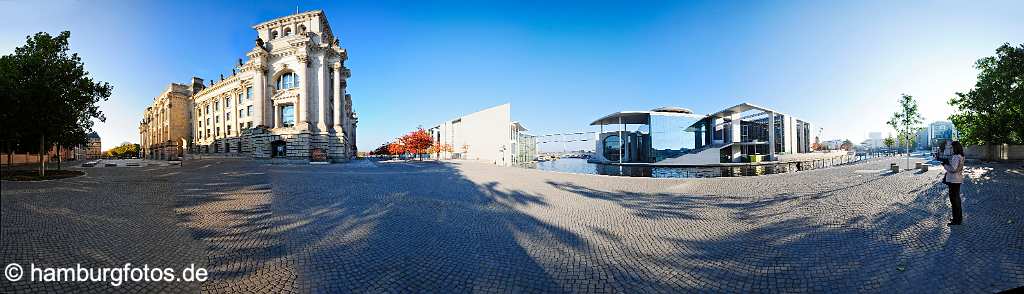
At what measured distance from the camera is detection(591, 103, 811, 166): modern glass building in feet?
125

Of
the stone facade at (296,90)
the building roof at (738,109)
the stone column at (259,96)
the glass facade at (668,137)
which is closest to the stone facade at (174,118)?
the stone column at (259,96)

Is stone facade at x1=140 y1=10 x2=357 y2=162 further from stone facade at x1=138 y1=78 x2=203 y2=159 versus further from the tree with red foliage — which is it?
stone facade at x1=138 y1=78 x2=203 y2=159

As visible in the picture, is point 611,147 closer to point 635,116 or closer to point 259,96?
point 635,116

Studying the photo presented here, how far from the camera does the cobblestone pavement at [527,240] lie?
3.66m

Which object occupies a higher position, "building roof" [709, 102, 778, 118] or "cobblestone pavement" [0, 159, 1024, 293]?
"building roof" [709, 102, 778, 118]

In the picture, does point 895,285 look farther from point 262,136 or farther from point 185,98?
point 185,98

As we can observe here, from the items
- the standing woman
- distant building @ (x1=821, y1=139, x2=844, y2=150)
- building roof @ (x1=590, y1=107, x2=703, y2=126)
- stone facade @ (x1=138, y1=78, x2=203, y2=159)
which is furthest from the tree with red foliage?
distant building @ (x1=821, y1=139, x2=844, y2=150)

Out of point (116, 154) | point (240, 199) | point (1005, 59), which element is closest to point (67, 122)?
point (240, 199)

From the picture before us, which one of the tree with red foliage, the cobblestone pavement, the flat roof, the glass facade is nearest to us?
the cobblestone pavement

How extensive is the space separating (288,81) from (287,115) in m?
3.39

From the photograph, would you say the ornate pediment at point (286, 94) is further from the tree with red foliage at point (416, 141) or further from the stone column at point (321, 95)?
the tree with red foliage at point (416, 141)

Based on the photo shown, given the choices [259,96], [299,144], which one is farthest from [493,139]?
[259,96]

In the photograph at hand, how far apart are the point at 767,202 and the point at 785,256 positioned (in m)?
4.87

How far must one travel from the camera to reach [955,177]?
598 centimetres
